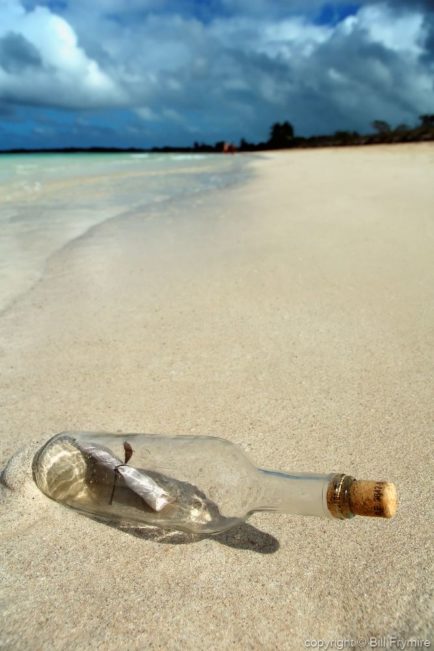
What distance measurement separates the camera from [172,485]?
124cm

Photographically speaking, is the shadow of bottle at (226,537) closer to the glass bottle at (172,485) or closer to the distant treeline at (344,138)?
the glass bottle at (172,485)

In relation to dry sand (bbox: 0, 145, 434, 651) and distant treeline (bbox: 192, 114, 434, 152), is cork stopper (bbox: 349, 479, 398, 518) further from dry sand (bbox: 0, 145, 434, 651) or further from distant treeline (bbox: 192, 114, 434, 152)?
distant treeline (bbox: 192, 114, 434, 152)

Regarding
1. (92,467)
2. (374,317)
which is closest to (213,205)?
(374,317)

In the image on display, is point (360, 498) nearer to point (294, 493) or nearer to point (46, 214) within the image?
point (294, 493)

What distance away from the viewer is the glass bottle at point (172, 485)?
1175mm

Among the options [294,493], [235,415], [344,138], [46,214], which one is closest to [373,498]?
[294,493]

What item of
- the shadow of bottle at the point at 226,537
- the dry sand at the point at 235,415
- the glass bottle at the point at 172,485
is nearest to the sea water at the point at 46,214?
the dry sand at the point at 235,415

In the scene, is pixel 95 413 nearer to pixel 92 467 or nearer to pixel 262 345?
pixel 92 467

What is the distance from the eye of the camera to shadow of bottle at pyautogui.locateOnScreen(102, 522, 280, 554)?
1185mm

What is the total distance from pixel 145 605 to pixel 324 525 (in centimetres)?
42

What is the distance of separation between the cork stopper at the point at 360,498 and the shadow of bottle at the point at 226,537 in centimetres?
21

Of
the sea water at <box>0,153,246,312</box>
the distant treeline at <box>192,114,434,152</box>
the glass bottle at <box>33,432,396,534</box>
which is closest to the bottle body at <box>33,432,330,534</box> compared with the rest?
the glass bottle at <box>33,432,396,534</box>

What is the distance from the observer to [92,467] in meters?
1.24

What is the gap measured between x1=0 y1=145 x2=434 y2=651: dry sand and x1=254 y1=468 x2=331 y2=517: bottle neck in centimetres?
9
